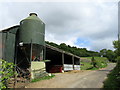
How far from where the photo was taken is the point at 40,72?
13.4m

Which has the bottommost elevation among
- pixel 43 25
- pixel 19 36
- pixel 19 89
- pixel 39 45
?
pixel 19 89

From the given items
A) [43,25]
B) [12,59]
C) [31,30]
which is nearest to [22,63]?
[12,59]

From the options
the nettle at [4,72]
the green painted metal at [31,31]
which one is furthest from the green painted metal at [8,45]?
the nettle at [4,72]

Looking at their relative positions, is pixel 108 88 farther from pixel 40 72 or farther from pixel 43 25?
pixel 43 25

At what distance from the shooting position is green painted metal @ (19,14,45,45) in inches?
538

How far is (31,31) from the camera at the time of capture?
1384 centimetres

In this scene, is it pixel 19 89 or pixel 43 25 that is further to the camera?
pixel 43 25

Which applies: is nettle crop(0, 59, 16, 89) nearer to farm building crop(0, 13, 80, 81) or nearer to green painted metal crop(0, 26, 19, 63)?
farm building crop(0, 13, 80, 81)

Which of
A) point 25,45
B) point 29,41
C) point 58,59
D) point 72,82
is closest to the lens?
point 72,82

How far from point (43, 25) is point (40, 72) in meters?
5.38

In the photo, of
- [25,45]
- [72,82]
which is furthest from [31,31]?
[72,82]

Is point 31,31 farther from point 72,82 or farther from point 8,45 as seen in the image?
point 72,82

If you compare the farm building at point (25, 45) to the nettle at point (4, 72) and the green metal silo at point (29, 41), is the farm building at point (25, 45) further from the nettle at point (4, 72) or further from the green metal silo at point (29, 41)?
the nettle at point (4, 72)

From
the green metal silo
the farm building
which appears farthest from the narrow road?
the green metal silo
